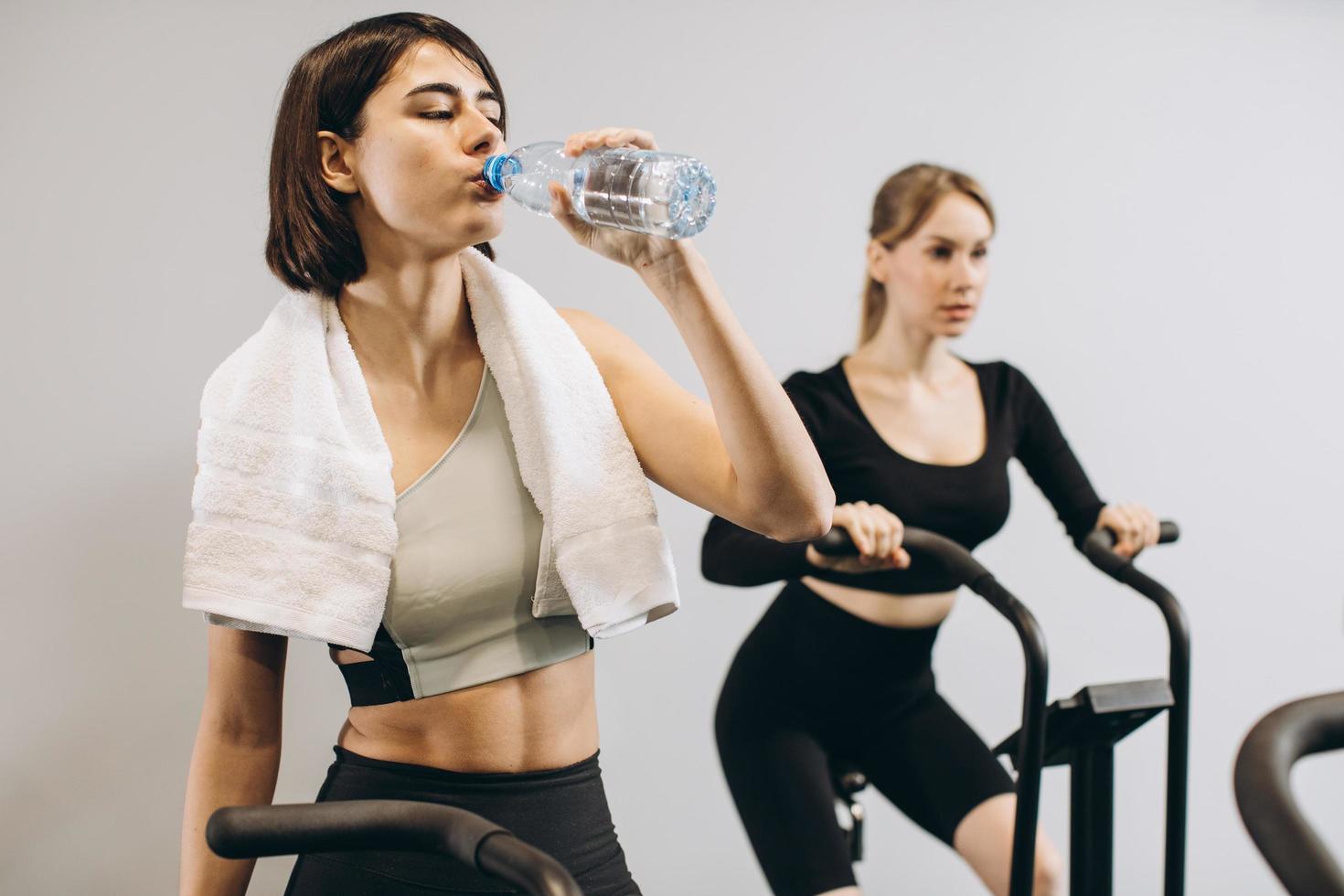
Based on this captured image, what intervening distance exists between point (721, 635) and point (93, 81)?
1365mm

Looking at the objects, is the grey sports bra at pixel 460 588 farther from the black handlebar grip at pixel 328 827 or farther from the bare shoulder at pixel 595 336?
the black handlebar grip at pixel 328 827

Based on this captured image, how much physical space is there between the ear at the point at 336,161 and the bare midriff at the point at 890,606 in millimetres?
973

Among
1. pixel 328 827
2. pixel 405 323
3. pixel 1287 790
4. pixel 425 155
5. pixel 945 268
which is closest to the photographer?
pixel 1287 790

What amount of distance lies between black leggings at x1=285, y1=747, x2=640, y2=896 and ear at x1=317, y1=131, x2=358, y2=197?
567 millimetres

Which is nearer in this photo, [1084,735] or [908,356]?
[1084,735]

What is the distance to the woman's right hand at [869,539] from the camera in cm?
137

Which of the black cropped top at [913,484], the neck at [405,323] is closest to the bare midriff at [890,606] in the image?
the black cropped top at [913,484]

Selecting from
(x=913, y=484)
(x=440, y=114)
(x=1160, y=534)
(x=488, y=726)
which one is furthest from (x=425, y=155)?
(x=1160, y=534)

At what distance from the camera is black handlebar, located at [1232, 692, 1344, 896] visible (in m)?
0.50

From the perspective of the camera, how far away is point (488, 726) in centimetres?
109

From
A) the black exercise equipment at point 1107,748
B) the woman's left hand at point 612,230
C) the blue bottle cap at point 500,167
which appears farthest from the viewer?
the black exercise equipment at point 1107,748

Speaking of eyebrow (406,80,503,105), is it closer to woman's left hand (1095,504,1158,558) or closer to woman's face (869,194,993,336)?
woman's face (869,194,993,336)

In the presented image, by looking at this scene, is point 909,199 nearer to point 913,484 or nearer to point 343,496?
point 913,484

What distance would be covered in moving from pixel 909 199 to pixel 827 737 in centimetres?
90
